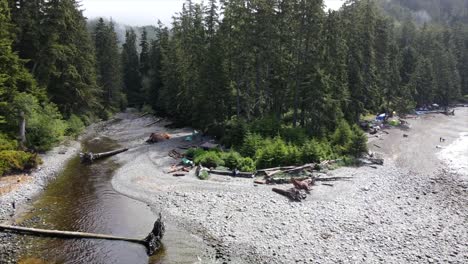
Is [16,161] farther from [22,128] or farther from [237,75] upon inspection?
[237,75]

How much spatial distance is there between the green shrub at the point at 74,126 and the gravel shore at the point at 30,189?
7.31m

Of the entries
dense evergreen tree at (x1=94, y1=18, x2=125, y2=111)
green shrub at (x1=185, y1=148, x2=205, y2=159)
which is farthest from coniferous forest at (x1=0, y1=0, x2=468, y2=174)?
dense evergreen tree at (x1=94, y1=18, x2=125, y2=111)

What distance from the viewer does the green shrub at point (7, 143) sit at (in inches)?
1148

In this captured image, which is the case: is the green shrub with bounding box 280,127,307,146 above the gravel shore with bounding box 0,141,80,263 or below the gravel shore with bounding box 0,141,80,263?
above

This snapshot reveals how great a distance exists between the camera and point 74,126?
46531 mm

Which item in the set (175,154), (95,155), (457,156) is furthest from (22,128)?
(457,156)

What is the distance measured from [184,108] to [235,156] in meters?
25.9

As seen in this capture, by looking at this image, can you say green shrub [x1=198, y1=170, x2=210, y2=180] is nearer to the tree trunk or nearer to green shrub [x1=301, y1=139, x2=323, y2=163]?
green shrub [x1=301, y1=139, x2=323, y2=163]

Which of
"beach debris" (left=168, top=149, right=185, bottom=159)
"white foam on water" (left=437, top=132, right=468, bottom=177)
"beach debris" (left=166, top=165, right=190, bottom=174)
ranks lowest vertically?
"white foam on water" (left=437, top=132, right=468, bottom=177)

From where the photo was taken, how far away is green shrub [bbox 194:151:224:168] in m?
32.6

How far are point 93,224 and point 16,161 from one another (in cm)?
1127

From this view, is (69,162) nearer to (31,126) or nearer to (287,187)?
(31,126)

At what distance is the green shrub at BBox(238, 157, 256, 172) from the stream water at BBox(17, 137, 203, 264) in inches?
379

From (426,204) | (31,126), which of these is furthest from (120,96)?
(426,204)
